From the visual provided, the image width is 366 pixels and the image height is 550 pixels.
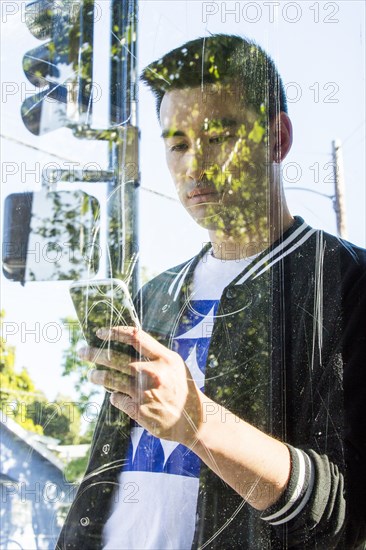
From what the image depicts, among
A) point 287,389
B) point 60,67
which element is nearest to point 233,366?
point 287,389

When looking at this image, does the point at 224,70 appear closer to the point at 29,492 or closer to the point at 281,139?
the point at 281,139

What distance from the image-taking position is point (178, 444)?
37.8 inches

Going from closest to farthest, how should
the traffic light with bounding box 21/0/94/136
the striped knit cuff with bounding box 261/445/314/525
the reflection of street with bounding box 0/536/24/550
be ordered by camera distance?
the striped knit cuff with bounding box 261/445/314/525 < the reflection of street with bounding box 0/536/24/550 < the traffic light with bounding box 21/0/94/136

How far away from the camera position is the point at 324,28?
3.58ft

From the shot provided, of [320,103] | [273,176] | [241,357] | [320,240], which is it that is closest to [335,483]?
[241,357]

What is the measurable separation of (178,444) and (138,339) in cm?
16

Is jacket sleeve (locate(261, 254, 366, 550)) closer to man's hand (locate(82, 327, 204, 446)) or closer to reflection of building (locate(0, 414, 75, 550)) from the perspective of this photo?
man's hand (locate(82, 327, 204, 446))

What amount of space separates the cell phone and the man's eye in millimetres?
226

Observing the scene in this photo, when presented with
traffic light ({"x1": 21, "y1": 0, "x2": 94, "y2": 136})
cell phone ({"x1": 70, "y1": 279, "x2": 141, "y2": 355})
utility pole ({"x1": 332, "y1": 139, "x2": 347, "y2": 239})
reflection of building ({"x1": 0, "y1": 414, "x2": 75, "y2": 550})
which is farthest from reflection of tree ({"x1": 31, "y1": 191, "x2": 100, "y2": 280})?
utility pole ({"x1": 332, "y1": 139, "x2": 347, "y2": 239})

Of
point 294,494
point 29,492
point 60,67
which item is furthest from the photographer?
point 60,67

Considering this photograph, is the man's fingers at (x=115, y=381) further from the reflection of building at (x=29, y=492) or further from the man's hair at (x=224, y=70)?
the man's hair at (x=224, y=70)

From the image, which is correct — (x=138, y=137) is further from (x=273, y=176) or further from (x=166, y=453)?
(x=166, y=453)

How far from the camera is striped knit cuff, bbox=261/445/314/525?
93cm

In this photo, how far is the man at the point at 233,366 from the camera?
37.0 inches
